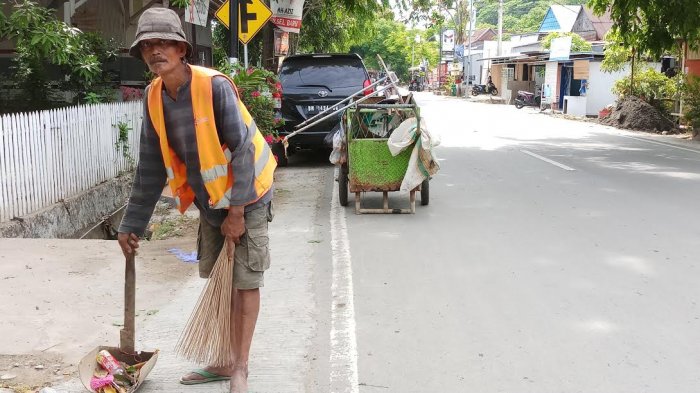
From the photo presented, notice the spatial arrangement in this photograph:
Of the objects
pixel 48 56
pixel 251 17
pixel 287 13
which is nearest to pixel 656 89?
pixel 287 13

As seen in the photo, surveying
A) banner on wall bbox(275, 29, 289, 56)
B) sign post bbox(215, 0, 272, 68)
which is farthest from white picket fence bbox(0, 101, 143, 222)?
banner on wall bbox(275, 29, 289, 56)

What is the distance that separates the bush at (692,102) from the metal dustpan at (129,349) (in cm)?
1797

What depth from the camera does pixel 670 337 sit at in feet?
15.1

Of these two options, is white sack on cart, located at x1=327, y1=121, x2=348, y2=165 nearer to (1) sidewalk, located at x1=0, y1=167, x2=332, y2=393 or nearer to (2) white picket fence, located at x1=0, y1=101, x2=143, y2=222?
(1) sidewalk, located at x1=0, y1=167, x2=332, y2=393

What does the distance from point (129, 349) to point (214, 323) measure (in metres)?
0.52

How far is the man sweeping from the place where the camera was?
3.42m

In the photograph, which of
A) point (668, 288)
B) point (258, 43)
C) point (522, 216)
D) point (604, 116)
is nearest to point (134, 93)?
point (522, 216)

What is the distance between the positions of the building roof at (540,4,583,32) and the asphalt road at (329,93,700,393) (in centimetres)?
4210

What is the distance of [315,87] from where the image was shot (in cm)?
1270

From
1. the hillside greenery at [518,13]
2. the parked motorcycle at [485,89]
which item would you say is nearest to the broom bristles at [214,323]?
the parked motorcycle at [485,89]

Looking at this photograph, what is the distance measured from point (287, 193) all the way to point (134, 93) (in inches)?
166

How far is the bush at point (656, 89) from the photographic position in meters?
22.8

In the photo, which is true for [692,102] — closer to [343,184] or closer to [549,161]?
[549,161]

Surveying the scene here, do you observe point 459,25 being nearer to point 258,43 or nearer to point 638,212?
point 258,43
